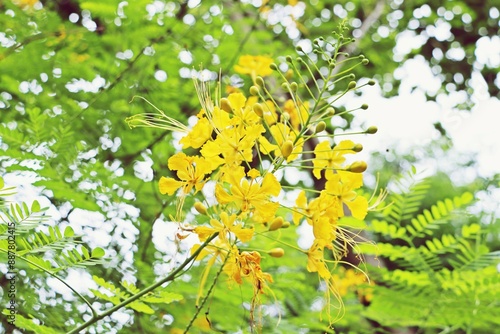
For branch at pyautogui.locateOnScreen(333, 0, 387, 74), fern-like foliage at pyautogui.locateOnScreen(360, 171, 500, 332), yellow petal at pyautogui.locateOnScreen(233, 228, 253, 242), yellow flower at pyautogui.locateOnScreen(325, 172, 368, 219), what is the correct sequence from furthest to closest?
1. branch at pyautogui.locateOnScreen(333, 0, 387, 74)
2. fern-like foliage at pyautogui.locateOnScreen(360, 171, 500, 332)
3. yellow flower at pyautogui.locateOnScreen(325, 172, 368, 219)
4. yellow petal at pyautogui.locateOnScreen(233, 228, 253, 242)

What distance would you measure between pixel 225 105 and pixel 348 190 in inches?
11.4

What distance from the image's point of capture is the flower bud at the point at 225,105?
3.94 ft

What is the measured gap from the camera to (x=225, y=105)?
121 cm

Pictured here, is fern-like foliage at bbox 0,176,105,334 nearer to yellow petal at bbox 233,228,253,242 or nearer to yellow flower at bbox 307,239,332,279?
yellow petal at bbox 233,228,253,242

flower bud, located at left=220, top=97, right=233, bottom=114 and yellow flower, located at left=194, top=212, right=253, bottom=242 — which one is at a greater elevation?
flower bud, located at left=220, top=97, right=233, bottom=114

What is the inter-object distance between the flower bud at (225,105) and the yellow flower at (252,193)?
139mm

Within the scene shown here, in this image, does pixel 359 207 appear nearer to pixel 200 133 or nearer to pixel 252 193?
pixel 252 193

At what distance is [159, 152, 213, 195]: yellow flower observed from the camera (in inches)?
46.0

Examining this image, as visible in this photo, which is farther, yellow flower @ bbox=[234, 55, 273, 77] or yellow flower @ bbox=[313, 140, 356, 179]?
yellow flower @ bbox=[234, 55, 273, 77]

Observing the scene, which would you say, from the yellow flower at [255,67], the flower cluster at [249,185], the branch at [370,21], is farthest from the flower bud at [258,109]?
the branch at [370,21]

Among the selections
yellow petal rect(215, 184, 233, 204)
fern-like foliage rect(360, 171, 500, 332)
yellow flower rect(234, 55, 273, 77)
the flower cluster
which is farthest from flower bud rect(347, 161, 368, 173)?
yellow flower rect(234, 55, 273, 77)

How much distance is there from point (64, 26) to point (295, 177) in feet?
5.68

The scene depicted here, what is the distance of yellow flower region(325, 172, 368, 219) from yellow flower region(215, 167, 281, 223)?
13cm

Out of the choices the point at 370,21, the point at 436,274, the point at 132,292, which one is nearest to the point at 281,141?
the point at 132,292
